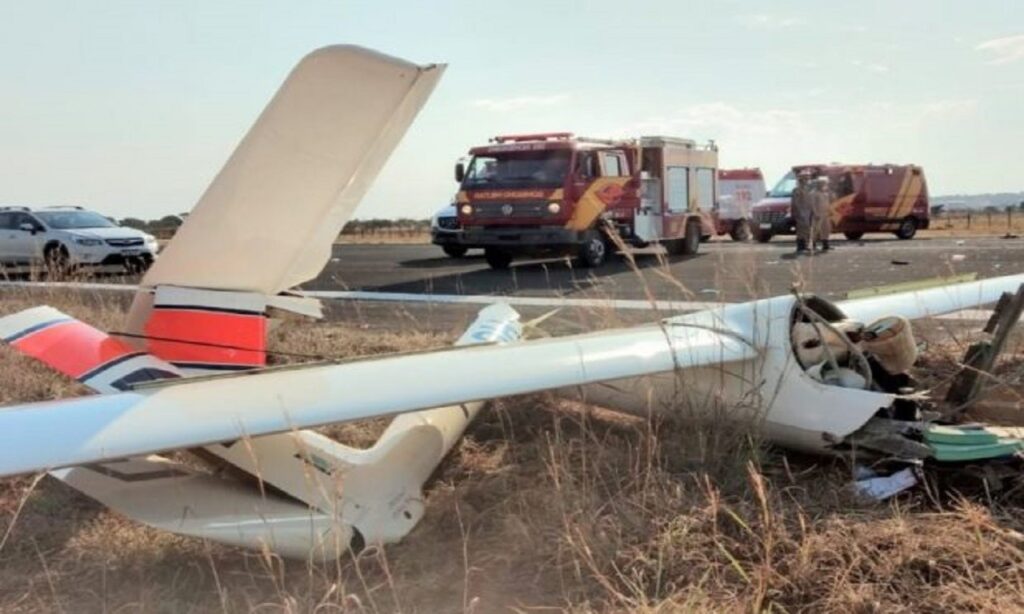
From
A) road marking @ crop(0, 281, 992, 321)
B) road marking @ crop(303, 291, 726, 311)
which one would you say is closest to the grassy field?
road marking @ crop(0, 281, 992, 321)

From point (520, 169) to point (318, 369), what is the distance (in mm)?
13635

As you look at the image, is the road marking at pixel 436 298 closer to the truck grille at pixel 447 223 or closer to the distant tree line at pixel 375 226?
the truck grille at pixel 447 223

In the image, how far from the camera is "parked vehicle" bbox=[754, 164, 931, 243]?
1084 inches

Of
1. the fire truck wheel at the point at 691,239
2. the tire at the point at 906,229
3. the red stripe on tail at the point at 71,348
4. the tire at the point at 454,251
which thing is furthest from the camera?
the tire at the point at 906,229

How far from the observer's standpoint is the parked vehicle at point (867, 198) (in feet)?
90.3

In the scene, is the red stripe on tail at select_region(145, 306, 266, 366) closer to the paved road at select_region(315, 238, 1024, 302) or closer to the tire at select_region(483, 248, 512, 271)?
the paved road at select_region(315, 238, 1024, 302)

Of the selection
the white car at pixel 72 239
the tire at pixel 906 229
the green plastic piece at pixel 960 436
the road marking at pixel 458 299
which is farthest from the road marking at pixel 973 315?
the tire at pixel 906 229

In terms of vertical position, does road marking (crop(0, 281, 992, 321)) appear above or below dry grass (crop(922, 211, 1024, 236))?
above

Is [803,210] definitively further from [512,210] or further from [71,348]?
[71,348]

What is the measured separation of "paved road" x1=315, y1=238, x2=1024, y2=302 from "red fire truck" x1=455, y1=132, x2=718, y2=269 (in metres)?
0.51

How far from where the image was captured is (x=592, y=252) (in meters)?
16.5

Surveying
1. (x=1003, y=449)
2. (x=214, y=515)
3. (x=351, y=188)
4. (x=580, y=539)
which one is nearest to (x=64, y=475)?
(x=214, y=515)

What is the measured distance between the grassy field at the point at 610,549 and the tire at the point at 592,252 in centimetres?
1232

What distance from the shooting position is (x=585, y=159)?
16625 millimetres
